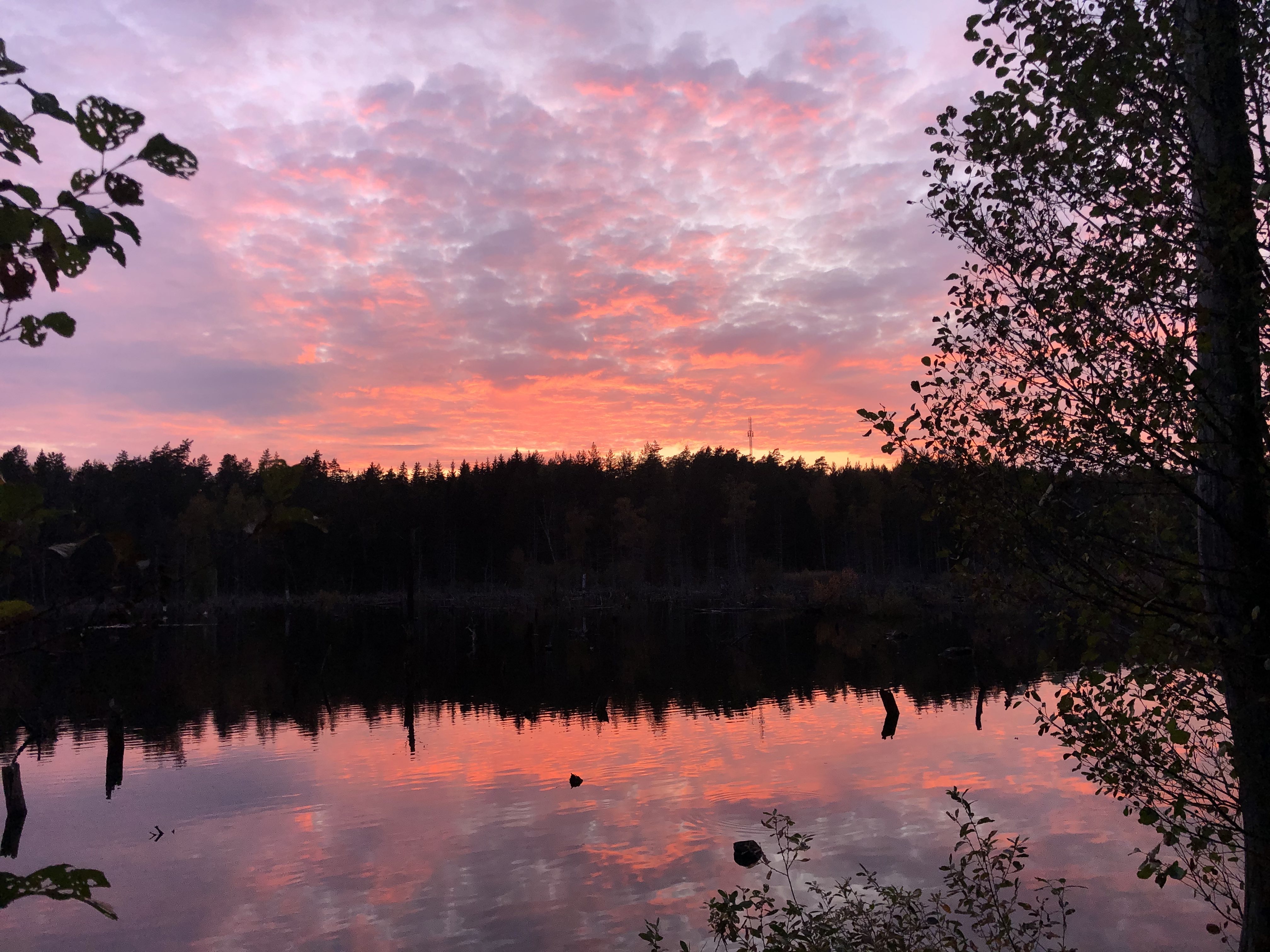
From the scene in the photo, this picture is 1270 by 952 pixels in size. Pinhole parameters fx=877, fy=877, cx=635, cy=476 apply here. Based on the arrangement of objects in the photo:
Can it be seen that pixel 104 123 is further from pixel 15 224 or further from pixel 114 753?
pixel 114 753

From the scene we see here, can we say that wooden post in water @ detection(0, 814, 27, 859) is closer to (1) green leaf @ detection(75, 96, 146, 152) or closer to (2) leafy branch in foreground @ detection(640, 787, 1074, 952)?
(2) leafy branch in foreground @ detection(640, 787, 1074, 952)

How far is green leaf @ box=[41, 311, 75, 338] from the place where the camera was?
86.7 inches

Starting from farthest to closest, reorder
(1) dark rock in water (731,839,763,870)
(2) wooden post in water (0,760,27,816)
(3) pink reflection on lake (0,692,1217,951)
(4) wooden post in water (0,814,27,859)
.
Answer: (2) wooden post in water (0,760,27,816)
(4) wooden post in water (0,814,27,859)
(1) dark rock in water (731,839,763,870)
(3) pink reflection on lake (0,692,1217,951)

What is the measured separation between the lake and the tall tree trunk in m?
1.42

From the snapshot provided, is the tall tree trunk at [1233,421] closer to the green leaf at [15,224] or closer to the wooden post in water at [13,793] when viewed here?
the green leaf at [15,224]

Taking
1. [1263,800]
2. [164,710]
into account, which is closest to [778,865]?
[1263,800]

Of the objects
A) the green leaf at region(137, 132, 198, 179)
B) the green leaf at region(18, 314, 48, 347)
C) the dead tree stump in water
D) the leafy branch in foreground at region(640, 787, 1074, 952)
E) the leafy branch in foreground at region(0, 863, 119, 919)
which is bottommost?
the dead tree stump in water

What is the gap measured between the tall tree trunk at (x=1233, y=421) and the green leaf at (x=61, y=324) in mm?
6126

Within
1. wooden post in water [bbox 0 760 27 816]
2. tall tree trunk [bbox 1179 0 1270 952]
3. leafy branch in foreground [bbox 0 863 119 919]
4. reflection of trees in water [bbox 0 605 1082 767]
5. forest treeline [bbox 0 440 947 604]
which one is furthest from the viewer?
forest treeline [bbox 0 440 947 604]

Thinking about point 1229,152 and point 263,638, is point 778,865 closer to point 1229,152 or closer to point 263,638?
point 1229,152

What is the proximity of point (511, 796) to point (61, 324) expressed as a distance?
22310 mm

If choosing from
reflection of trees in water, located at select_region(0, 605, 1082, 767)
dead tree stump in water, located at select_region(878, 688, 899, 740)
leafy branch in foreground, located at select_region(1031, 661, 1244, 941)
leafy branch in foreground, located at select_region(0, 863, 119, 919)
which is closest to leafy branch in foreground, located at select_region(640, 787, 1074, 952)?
leafy branch in foreground, located at select_region(1031, 661, 1244, 941)

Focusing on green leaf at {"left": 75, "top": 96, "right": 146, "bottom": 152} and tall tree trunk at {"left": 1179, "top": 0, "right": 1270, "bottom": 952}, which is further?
tall tree trunk at {"left": 1179, "top": 0, "right": 1270, "bottom": 952}

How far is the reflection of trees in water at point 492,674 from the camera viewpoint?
34531 millimetres
